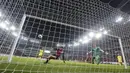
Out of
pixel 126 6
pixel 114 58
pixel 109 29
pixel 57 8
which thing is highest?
pixel 126 6

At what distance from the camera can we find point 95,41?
10.6 meters

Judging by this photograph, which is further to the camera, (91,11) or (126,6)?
(126,6)

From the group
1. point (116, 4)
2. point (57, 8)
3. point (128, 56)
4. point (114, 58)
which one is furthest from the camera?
point (114, 58)

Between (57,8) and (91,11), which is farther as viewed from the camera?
(57,8)

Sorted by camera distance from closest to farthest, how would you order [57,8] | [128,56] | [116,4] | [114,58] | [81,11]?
[81,11], [57,8], [116,4], [128,56], [114,58]

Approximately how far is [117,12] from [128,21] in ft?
5.24

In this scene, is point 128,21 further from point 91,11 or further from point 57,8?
point 57,8

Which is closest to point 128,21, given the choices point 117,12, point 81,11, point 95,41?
point 117,12

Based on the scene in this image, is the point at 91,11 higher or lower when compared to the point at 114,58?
higher

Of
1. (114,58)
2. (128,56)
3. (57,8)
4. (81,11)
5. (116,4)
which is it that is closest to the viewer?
(81,11)

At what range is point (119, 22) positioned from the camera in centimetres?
1029

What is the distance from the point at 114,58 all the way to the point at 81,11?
9429mm

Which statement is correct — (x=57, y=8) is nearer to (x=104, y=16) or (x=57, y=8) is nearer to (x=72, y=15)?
(x=72, y=15)

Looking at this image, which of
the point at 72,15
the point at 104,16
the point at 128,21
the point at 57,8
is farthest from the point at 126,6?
the point at 57,8
